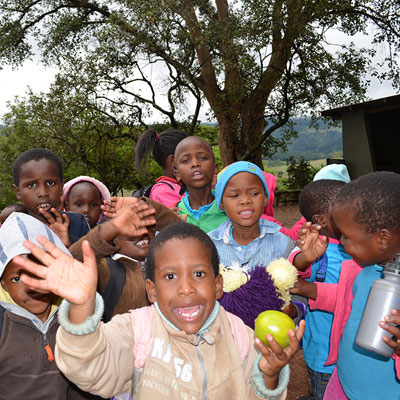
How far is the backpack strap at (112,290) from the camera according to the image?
207cm

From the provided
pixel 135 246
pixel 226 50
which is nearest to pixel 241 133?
pixel 226 50

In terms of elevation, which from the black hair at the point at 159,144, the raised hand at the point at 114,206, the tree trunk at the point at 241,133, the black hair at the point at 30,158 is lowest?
the raised hand at the point at 114,206

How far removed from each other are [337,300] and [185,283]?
0.99 m

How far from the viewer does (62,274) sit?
1303 millimetres

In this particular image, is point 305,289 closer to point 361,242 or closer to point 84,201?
point 361,242

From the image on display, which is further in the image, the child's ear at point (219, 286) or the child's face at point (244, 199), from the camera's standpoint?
the child's face at point (244, 199)

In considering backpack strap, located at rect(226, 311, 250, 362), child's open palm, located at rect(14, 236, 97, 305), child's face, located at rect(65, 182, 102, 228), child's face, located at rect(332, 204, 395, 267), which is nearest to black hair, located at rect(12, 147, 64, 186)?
child's face, located at rect(65, 182, 102, 228)

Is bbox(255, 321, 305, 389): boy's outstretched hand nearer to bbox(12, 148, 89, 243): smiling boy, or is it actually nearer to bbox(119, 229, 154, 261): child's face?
bbox(119, 229, 154, 261): child's face

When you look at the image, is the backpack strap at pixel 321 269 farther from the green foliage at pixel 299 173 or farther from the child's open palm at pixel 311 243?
the green foliage at pixel 299 173

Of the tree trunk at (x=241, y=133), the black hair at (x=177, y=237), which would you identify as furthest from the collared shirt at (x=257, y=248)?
the tree trunk at (x=241, y=133)

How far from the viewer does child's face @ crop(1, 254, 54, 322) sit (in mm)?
1836

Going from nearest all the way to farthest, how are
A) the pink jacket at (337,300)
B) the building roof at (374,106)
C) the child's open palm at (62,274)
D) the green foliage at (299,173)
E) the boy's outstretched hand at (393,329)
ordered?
the child's open palm at (62,274) → the boy's outstretched hand at (393,329) → the pink jacket at (337,300) → the building roof at (374,106) → the green foliage at (299,173)

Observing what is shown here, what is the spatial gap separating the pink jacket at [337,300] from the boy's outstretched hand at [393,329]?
20.6 inches

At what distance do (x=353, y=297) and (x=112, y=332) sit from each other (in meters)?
1.21
